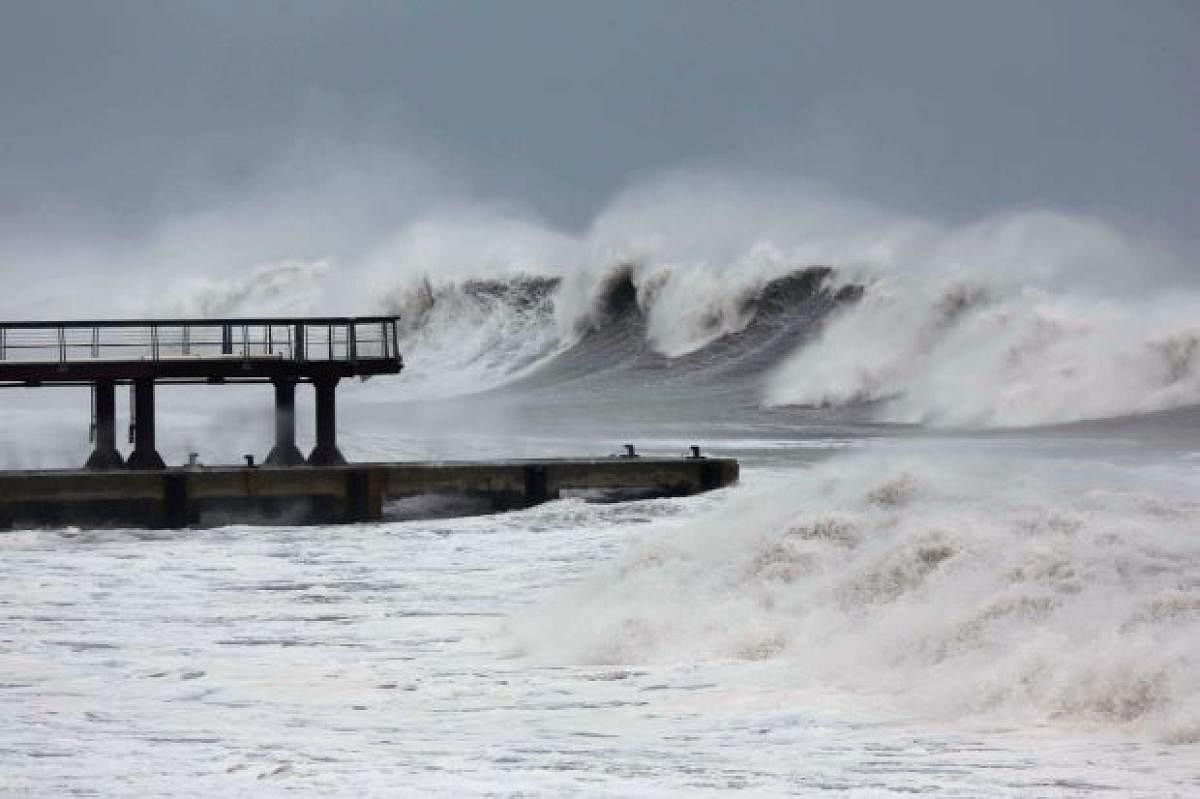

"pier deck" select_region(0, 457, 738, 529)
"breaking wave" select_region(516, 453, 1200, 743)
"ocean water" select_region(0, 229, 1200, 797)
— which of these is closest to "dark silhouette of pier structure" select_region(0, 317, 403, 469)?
"pier deck" select_region(0, 457, 738, 529)

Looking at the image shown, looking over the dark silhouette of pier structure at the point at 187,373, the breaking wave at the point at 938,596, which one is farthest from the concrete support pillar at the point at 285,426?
the breaking wave at the point at 938,596

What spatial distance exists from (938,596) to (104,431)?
14501 millimetres

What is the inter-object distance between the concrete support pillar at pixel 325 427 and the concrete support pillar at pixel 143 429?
6.72 feet

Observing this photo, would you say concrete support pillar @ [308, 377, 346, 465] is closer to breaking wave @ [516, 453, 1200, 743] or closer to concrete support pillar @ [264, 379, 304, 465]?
concrete support pillar @ [264, 379, 304, 465]

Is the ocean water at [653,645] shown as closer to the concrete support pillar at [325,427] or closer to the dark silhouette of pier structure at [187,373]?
the concrete support pillar at [325,427]

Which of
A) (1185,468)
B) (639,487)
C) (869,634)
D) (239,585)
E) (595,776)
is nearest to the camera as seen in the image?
(595,776)

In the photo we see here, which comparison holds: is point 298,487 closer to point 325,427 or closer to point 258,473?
point 258,473

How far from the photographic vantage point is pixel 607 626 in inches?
471

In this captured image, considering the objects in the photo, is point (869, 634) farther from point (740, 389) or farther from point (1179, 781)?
point (740, 389)

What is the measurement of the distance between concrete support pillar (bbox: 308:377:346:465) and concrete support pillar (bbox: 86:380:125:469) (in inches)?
101

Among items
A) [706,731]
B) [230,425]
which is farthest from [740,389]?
[706,731]

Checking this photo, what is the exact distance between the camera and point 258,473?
2189cm

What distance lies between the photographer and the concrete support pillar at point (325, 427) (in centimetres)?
2345

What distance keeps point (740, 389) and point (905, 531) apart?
31.4 metres
